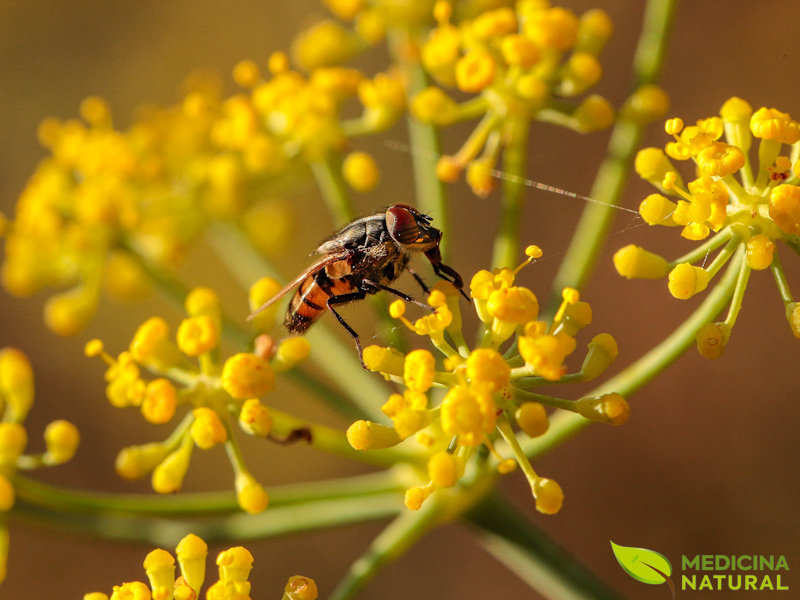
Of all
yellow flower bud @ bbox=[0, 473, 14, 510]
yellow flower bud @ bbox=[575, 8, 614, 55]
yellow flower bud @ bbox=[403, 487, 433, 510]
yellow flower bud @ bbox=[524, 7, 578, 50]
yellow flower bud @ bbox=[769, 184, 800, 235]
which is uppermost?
yellow flower bud @ bbox=[575, 8, 614, 55]

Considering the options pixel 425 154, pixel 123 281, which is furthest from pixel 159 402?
pixel 123 281

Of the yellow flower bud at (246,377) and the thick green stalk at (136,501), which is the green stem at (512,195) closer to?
the yellow flower bud at (246,377)

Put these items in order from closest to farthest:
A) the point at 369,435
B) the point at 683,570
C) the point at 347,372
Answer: the point at 369,435, the point at 683,570, the point at 347,372

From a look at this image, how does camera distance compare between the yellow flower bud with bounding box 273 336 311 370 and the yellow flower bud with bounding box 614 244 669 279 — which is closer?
the yellow flower bud with bounding box 614 244 669 279

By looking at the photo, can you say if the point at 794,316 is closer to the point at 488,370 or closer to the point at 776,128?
the point at 776,128

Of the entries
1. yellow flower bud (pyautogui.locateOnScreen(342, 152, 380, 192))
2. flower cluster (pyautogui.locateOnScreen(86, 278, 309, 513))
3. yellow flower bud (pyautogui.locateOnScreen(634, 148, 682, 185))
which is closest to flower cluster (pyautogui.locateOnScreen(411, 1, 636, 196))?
yellow flower bud (pyautogui.locateOnScreen(342, 152, 380, 192))

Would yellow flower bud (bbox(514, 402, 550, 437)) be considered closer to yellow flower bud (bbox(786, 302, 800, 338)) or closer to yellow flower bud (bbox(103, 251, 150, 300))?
yellow flower bud (bbox(786, 302, 800, 338))

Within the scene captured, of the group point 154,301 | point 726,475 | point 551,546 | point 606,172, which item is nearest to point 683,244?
point 606,172

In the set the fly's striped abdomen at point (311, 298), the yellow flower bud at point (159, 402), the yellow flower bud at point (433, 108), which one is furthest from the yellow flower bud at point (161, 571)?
the yellow flower bud at point (433, 108)
